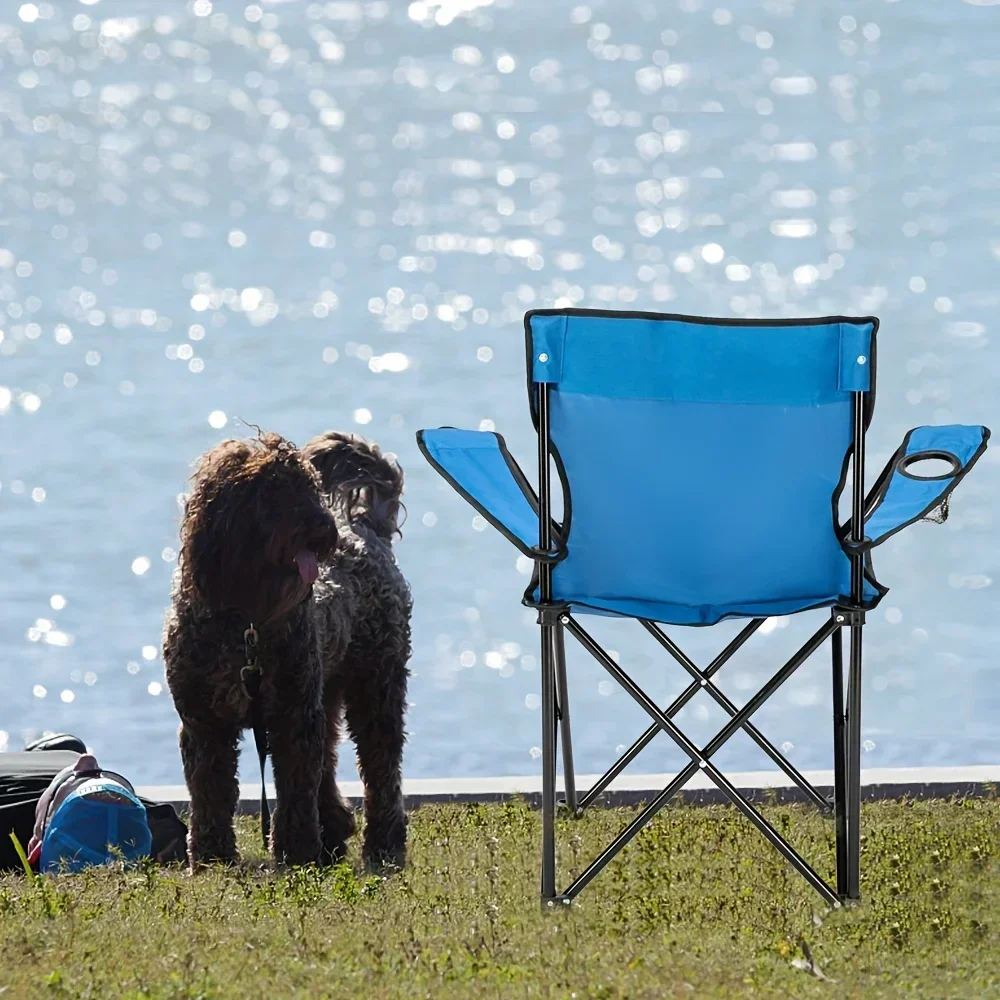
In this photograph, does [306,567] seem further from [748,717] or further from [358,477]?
[748,717]

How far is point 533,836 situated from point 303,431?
12274mm

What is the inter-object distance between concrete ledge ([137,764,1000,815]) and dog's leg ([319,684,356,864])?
0.82ft

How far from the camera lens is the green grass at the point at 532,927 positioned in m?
3.86

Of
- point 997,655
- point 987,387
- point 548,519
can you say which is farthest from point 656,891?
point 987,387

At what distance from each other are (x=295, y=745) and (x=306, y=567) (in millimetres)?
587

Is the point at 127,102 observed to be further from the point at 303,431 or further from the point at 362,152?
the point at 303,431

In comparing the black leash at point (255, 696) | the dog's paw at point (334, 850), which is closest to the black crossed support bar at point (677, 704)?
the dog's paw at point (334, 850)

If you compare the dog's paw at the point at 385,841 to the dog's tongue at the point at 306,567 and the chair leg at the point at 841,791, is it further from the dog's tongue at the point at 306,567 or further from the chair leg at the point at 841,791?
the chair leg at the point at 841,791

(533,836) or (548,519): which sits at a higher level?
(548,519)

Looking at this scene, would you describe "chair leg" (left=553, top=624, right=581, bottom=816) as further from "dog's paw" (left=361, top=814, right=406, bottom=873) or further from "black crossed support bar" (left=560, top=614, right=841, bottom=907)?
"black crossed support bar" (left=560, top=614, right=841, bottom=907)

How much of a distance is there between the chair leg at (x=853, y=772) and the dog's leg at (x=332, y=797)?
222 centimetres

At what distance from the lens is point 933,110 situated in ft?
95.0

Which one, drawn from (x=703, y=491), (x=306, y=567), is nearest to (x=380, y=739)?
(x=306, y=567)

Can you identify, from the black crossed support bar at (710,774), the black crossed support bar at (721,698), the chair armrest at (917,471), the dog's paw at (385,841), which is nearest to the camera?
the black crossed support bar at (710,774)
